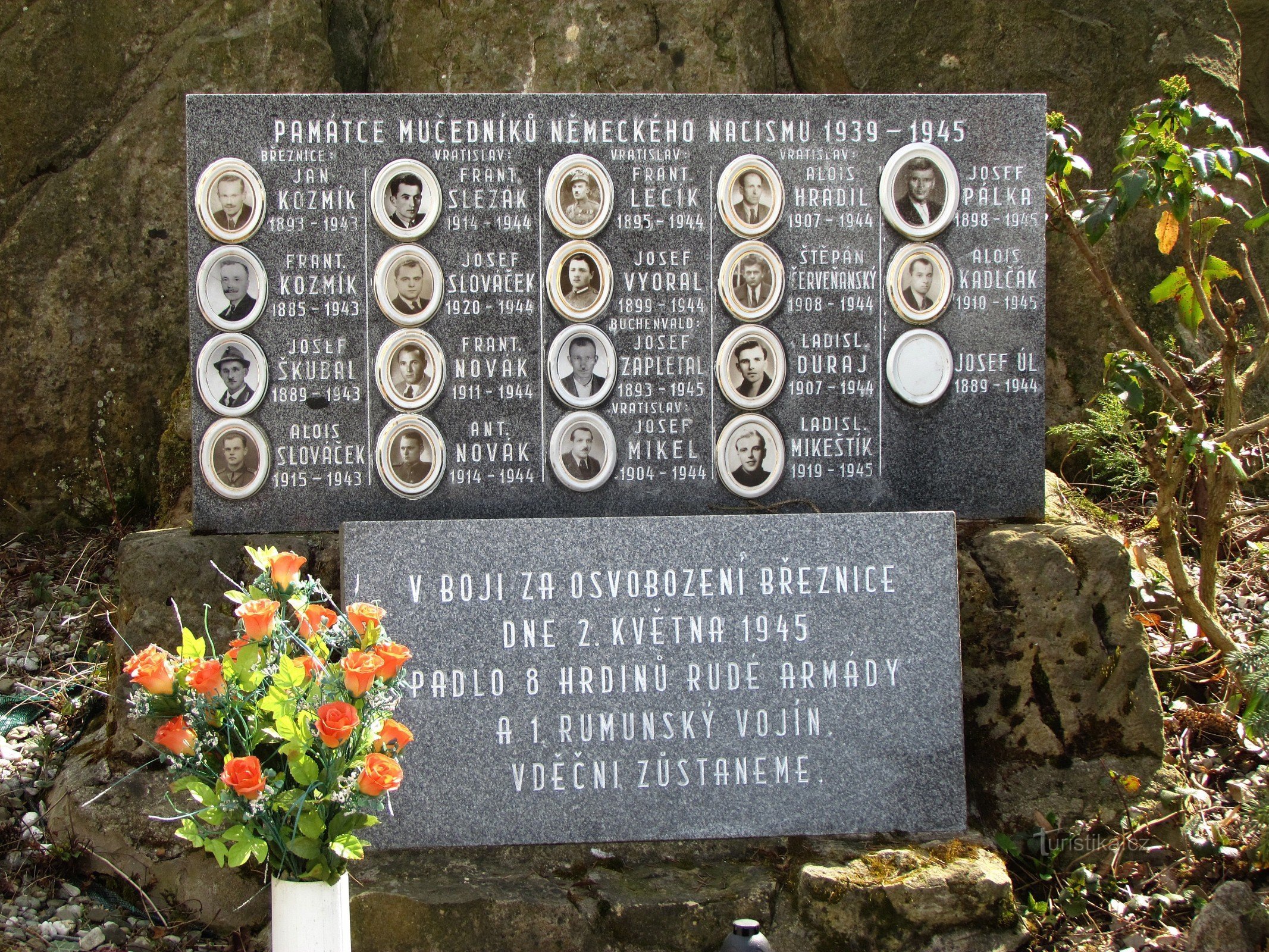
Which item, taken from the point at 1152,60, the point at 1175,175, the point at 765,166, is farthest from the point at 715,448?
the point at 1152,60

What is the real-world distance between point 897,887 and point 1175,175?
2.85 metres

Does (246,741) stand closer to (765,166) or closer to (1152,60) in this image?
(765,166)

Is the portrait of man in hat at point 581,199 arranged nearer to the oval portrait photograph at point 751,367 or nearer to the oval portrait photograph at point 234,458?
the oval portrait photograph at point 751,367

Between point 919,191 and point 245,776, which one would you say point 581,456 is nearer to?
point 919,191

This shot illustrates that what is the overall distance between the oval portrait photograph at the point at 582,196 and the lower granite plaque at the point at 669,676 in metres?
1.17

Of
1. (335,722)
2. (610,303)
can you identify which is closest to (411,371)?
(610,303)

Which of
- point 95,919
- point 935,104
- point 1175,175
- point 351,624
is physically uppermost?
point 935,104

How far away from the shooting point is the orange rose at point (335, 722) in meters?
2.42

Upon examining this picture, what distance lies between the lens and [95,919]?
3674mm

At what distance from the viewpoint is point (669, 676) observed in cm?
380

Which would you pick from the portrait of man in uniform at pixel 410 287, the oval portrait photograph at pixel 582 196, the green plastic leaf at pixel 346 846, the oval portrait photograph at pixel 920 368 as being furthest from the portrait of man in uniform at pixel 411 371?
the green plastic leaf at pixel 346 846

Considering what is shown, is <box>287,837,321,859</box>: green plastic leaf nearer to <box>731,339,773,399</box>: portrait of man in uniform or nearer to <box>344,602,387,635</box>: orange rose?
<box>344,602,387,635</box>: orange rose

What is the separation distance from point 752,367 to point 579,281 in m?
0.74

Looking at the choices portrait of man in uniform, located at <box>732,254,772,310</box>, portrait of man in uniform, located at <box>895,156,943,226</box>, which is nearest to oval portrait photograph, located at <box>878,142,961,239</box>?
portrait of man in uniform, located at <box>895,156,943,226</box>
